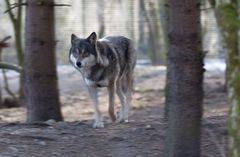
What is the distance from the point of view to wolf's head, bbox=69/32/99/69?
9.08 meters

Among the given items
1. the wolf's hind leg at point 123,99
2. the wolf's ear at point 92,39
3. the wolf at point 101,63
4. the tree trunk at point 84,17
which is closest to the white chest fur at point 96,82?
the wolf at point 101,63

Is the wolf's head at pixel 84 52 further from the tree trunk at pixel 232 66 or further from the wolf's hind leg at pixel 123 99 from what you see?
the tree trunk at pixel 232 66

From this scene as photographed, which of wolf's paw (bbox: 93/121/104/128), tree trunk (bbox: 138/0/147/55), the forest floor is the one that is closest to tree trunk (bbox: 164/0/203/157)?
the forest floor

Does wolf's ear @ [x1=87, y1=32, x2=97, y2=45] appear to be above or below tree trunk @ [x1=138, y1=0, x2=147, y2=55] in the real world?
above

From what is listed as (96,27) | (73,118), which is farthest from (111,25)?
(73,118)

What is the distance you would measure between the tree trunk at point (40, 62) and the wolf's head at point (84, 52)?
418 millimetres

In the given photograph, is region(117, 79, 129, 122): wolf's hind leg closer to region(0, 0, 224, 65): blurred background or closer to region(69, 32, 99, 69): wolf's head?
region(69, 32, 99, 69): wolf's head

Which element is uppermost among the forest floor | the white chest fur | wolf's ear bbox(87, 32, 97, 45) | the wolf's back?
wolf's ear bbox(87, 32, 97, 45)

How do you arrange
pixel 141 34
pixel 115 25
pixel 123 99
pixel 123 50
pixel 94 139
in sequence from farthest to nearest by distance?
pixel 141 34 < pixel 115 25 < pixel 123 99 < pixel 123 50 < pixel 94 139

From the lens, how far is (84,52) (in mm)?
9125

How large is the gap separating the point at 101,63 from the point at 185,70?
305 centimetres

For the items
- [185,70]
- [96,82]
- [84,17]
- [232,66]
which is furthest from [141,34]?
[232,66]

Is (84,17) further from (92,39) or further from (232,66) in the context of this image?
(232,66)

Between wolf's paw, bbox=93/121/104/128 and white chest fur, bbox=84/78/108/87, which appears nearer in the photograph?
wolf's paw, bbox=93/121/104/128
